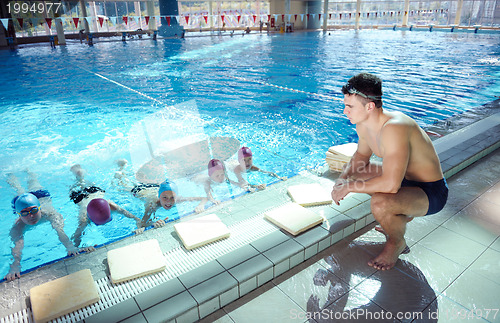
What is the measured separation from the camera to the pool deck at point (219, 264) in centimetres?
177

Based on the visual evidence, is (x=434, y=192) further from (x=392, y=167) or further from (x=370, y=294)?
(x=370, y=294)

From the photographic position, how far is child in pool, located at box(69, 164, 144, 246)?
12.5ft

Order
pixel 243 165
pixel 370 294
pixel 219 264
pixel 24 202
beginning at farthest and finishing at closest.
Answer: pixel 243 165
pixel 24 202
pixel 219 264
pixel 370 294

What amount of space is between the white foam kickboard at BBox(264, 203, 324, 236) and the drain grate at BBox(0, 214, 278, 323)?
0.22ft

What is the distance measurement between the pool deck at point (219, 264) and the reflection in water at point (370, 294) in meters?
0.21

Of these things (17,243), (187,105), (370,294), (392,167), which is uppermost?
(392,167)

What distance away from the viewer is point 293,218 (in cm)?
248

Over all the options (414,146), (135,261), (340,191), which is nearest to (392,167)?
(414,146)

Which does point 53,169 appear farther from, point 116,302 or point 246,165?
point 116,302

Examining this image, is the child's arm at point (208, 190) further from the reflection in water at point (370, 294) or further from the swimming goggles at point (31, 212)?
the reflection in water at point (370, 294)

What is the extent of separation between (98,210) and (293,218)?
2.18 metres

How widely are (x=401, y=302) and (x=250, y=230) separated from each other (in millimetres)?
1085

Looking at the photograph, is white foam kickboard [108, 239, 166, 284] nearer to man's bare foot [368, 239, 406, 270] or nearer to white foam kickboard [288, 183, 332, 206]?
white foam kickboard [288, 183, 332, 206]

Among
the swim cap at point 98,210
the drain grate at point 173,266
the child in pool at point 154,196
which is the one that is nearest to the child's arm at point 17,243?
the swim cap at point 98,210
